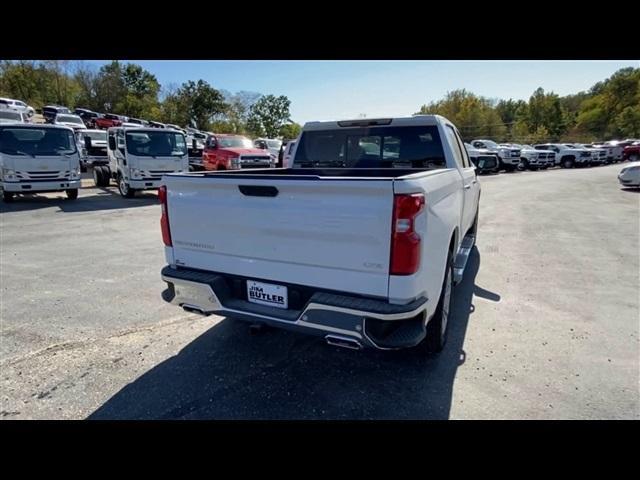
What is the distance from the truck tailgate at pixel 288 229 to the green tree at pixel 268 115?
201ft

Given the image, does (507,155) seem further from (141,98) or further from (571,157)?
(141,98)

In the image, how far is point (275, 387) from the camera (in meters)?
2.89

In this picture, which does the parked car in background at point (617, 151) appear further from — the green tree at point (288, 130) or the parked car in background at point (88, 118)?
the parked car in background at point (88, 118)

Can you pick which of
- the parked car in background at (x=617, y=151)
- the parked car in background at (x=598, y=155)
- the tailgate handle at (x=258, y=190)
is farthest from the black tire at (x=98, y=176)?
the parked car in background at (x=617, y=151)

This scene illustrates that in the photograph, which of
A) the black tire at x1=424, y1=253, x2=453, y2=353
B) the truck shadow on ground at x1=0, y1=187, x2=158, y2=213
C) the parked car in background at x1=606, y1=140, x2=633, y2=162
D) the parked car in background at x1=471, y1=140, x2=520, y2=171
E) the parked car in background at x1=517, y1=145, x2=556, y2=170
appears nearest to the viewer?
the black tire at x1=424, y1=253, x2=453, y2=353

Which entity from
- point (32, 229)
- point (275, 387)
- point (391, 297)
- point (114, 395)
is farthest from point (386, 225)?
point (32, 229)

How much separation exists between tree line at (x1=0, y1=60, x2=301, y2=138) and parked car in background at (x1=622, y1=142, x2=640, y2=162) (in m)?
38.4

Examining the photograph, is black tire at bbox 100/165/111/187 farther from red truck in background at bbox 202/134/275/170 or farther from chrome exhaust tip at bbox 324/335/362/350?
chrome exhaust tip at bbox 324/335/362/350

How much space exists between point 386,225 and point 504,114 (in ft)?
328

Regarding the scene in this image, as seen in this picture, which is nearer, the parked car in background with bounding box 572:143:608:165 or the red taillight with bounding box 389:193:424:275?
the red taillight with bounding box 389:193:424:275

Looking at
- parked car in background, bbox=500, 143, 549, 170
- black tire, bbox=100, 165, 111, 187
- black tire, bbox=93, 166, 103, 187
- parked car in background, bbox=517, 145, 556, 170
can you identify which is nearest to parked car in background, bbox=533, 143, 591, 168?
parked car in background, bbox=517, 145, 556, 170

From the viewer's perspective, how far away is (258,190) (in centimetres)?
263

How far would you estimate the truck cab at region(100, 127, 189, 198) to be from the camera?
1277 cm
